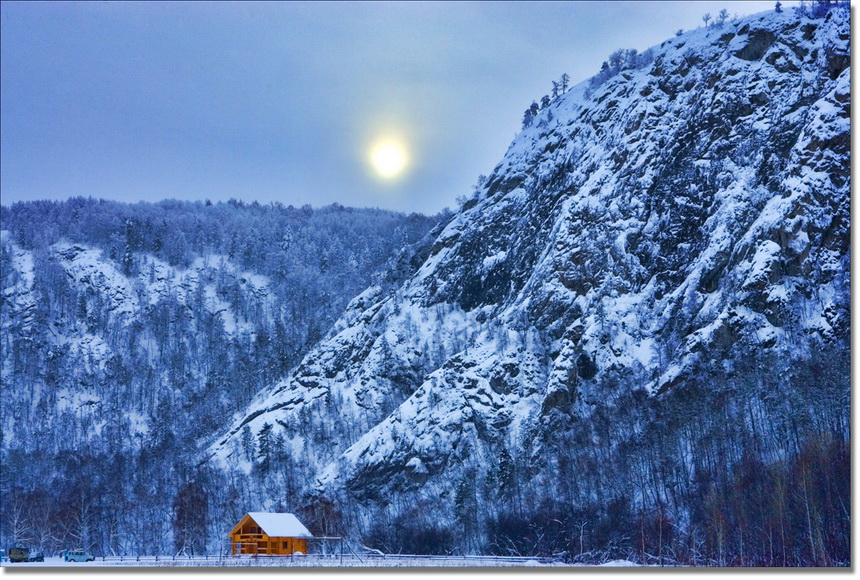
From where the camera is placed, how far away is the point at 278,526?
1817 inches

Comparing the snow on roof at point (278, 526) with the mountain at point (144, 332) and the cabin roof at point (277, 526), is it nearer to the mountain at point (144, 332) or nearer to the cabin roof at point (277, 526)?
the cabin roof at point (277, 526)

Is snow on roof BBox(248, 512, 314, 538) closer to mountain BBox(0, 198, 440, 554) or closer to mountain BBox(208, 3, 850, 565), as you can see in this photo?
mountain BBox(208, 3, 850, 565)

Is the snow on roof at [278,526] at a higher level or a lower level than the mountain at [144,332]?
lower

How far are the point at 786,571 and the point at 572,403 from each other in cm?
3468

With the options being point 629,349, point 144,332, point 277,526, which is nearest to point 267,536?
point 277,526

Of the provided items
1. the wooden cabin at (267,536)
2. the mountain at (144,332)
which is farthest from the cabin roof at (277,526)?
the mountain at (144,332)

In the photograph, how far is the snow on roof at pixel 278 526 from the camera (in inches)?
1779

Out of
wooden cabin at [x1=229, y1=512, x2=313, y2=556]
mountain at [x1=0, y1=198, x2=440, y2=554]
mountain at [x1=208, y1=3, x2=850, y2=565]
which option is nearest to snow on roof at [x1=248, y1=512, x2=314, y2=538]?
wooden cabin at [x1=229, y1=512, x2=313, y2=556]

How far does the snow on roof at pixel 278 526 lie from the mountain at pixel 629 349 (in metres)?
10.4

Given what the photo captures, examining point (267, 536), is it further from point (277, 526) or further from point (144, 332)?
point (144, 332)

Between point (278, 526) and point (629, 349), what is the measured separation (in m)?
28.7

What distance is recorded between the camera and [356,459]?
2763 inches

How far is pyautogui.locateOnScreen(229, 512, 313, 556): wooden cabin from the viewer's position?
45.0 m

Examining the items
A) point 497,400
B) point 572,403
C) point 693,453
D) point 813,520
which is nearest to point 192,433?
point 497,400
